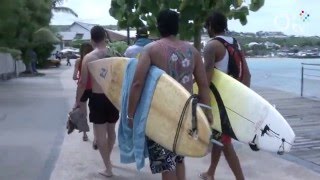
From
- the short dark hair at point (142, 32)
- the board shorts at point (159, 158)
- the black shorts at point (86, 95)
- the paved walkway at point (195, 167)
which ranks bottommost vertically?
the paved walkway at point (195, 167)

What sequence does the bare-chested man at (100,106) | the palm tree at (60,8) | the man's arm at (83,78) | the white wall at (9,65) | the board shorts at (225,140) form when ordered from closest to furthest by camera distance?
the board shorts at (225,140)
the man's arm at (83,78)
the bare-chested man at (100,106)
the white wall at (9,65)
the palm tree at (60,8)

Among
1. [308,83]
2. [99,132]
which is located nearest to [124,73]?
[99,132]

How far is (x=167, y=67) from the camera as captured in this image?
4.56 m

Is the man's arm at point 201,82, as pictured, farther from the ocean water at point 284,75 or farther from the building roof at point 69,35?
the building roof at point 69,35

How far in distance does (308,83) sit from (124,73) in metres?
16.5

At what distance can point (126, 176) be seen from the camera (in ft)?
21.9

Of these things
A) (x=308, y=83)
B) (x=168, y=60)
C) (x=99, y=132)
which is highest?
(x=168, y=60)

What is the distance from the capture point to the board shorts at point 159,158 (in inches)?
181

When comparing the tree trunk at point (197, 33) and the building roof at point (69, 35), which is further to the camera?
the building roof at point (69, 35)

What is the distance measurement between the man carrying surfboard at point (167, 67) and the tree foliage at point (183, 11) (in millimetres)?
2129

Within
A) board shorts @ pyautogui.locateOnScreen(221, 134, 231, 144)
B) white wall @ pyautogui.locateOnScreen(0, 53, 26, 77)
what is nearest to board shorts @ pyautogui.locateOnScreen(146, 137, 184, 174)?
board shorts @ pyautogui.locateOnScreen(221, 134, 231, 144)

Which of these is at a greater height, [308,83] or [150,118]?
[150,118]

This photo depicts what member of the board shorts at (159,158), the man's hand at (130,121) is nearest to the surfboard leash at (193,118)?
the board shorts at (159,158)

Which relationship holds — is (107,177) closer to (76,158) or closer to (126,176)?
(126,176)
